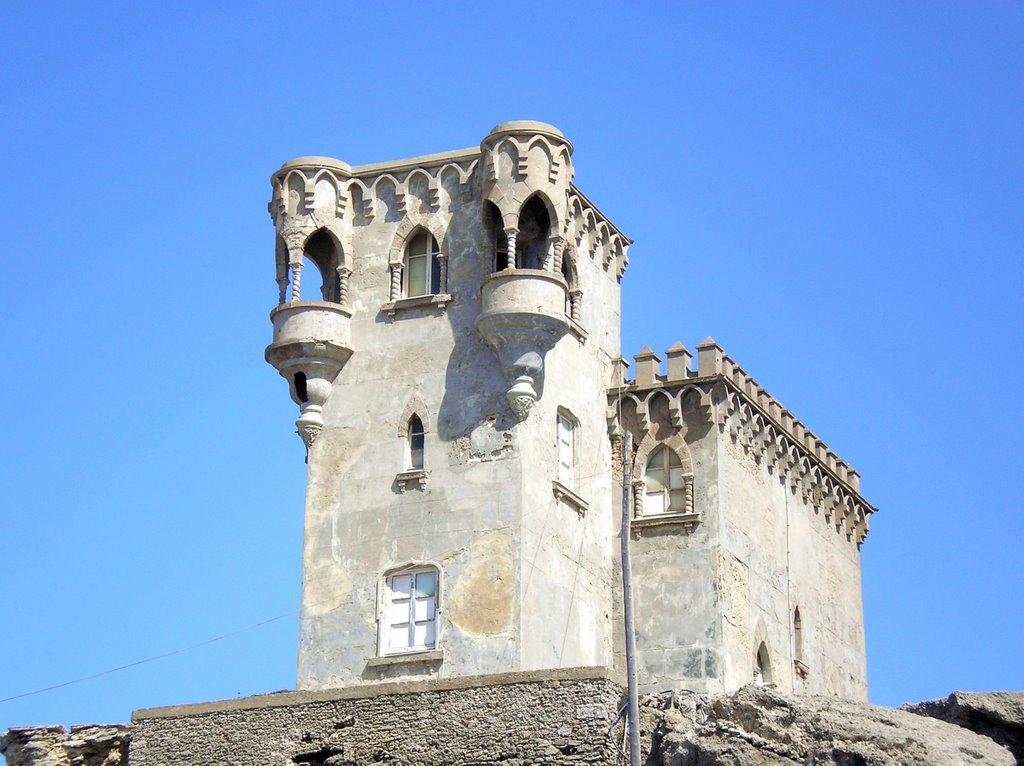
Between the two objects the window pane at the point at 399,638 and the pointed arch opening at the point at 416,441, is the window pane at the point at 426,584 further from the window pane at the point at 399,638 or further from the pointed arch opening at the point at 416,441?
the pointed arch opening at the point at 416,441

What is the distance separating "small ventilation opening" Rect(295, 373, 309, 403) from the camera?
41.1 meters

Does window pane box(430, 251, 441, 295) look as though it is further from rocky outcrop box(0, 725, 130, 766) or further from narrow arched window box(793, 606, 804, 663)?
rocky outcrop box(0, 725, 130, 766)

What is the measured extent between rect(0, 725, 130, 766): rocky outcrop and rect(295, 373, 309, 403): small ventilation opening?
929 centimetres

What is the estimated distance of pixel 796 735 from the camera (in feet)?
91.2

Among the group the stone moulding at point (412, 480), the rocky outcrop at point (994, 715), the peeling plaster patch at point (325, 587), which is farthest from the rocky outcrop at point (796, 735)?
the peeling plaster patch at point (325, 587)

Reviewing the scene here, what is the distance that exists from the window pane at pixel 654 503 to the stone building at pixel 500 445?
0.03 meters

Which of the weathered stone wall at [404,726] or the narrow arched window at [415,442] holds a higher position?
the narrow arched window at [415,442]

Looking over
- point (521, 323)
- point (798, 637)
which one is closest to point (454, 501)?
point (521, 323)

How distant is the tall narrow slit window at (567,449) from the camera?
134ft

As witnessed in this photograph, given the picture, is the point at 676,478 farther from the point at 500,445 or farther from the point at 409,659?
the point at 409,659

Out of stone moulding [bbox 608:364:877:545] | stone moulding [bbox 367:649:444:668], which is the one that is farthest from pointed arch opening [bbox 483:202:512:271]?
stone moulding [bbox 367:649:444:668]

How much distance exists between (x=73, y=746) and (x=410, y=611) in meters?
7.50

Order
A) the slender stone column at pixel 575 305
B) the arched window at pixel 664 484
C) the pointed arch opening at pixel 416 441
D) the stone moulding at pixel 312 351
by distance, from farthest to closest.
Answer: the arched window at pixel 664 484 → the slender stone column at pixel 575 305 → the stone moulding at pixel 312 351 → the pointed arch opening at pixel 416 441

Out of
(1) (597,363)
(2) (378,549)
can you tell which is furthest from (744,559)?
(2) (378,549)
